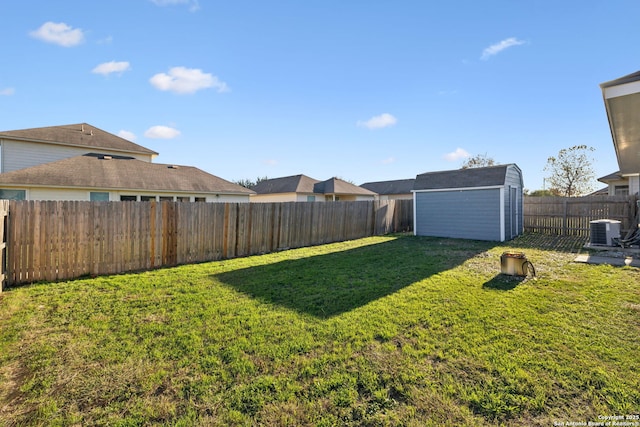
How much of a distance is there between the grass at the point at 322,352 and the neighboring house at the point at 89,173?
1005 cm

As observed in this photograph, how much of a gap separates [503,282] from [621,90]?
370 cm

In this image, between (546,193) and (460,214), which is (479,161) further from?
(460,214)

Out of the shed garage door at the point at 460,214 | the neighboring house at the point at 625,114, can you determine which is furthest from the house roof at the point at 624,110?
the shed garage door at the point at 460,214

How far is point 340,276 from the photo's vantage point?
634cm

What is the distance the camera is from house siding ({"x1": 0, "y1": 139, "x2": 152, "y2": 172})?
16516 millimetres

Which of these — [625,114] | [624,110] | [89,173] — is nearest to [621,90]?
[624,110]

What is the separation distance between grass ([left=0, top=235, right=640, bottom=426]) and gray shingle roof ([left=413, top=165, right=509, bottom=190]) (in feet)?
22.1

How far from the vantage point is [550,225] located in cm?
1355

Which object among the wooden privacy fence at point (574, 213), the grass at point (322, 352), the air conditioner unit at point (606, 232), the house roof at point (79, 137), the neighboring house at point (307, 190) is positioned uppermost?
the house roof at point (79, 137)

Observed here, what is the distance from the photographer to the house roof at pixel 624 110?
3.41 metres

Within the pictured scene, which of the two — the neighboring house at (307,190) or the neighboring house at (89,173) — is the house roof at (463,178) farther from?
the neighboring house at (307,190)

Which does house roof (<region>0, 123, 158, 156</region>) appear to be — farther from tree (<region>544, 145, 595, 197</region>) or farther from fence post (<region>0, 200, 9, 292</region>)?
tree (<region>544, 145, 595, 197</region>)

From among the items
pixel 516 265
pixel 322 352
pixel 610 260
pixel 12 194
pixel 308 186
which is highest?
pixel 308 186

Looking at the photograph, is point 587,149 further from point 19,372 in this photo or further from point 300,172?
point 19,372
